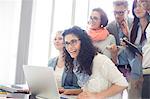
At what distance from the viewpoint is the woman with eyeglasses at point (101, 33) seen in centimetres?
235

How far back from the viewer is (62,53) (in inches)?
102

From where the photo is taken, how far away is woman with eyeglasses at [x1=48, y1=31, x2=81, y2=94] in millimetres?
2315

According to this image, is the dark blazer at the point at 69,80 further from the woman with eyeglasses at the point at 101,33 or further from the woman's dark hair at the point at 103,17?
the woman's dark hair at the point at 103,17

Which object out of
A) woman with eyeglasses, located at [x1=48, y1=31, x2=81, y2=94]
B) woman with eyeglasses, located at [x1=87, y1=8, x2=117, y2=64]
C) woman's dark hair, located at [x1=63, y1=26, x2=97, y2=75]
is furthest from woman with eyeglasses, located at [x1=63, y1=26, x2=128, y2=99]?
woman with eyeglasses, located at [x1=87, y1=8, x2=117, y2=64]

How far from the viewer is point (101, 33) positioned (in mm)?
2367

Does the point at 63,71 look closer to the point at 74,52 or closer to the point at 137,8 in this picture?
the point at 74,52

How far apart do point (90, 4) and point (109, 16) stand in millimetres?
381

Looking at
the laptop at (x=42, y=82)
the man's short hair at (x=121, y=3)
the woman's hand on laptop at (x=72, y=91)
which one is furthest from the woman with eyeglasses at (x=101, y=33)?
the laptop at (x=42, y=82)

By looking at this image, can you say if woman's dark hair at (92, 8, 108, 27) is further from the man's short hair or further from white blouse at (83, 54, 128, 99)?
white blouse at (83, 54, 128, 99)

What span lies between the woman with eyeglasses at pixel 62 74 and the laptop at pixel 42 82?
0.29 meters

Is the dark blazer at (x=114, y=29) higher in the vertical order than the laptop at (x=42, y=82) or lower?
higher

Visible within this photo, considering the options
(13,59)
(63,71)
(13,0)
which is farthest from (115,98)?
(13,0)

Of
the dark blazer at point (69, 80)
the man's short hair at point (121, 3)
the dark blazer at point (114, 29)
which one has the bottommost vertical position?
the dark blazer at point (69, 80)

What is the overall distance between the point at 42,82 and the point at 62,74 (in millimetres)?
597
